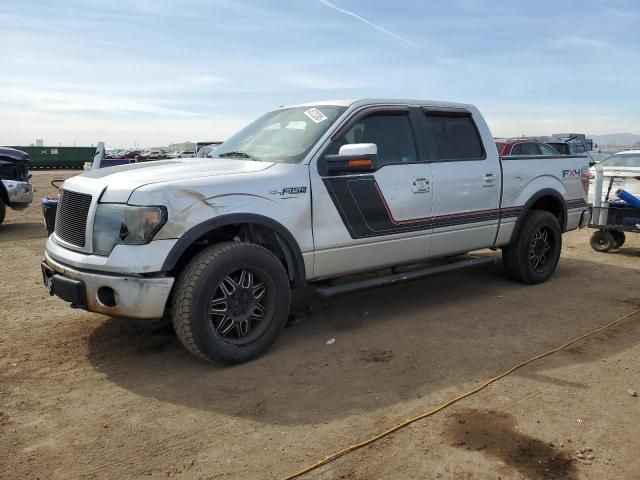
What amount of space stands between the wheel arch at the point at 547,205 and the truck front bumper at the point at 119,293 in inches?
156

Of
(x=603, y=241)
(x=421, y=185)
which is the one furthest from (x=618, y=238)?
(x=421, y=185)

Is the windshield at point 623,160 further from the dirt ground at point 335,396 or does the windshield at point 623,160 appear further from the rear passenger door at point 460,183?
the rear passenger door at point 460,183

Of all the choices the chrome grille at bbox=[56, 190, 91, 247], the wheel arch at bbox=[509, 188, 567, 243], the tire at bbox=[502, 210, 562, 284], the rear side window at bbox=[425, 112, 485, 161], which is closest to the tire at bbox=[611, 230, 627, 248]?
the wheel arch at bbox=[509, 188, 567, 243]

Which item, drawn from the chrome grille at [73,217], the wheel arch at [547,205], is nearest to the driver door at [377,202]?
the wheel arch at [547,205]

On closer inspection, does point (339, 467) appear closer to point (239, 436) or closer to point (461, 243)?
point (239, 436)

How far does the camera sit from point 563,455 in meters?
2.72

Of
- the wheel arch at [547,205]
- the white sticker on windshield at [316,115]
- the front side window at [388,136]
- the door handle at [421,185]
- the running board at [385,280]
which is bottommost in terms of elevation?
the running board at [385,280]

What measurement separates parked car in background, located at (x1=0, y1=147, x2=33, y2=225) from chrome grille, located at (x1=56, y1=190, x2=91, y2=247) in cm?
725

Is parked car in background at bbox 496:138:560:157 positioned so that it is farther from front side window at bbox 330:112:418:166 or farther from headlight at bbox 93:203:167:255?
headlight at bbox 93:203:167:255

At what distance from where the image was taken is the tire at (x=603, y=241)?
8432mm

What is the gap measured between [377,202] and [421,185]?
555mm

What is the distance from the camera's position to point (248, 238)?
162 inches

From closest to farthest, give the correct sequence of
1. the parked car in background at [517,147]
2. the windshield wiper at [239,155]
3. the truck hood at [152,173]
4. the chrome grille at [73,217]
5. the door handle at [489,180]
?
the truck hood at [152,173] < the chrome grille at [73,217] < the windshield wiper at [239,155] < the door handle at [489,180] < the parked car in background at [517,147]

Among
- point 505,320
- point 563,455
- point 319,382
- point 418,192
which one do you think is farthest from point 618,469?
point 418,192
